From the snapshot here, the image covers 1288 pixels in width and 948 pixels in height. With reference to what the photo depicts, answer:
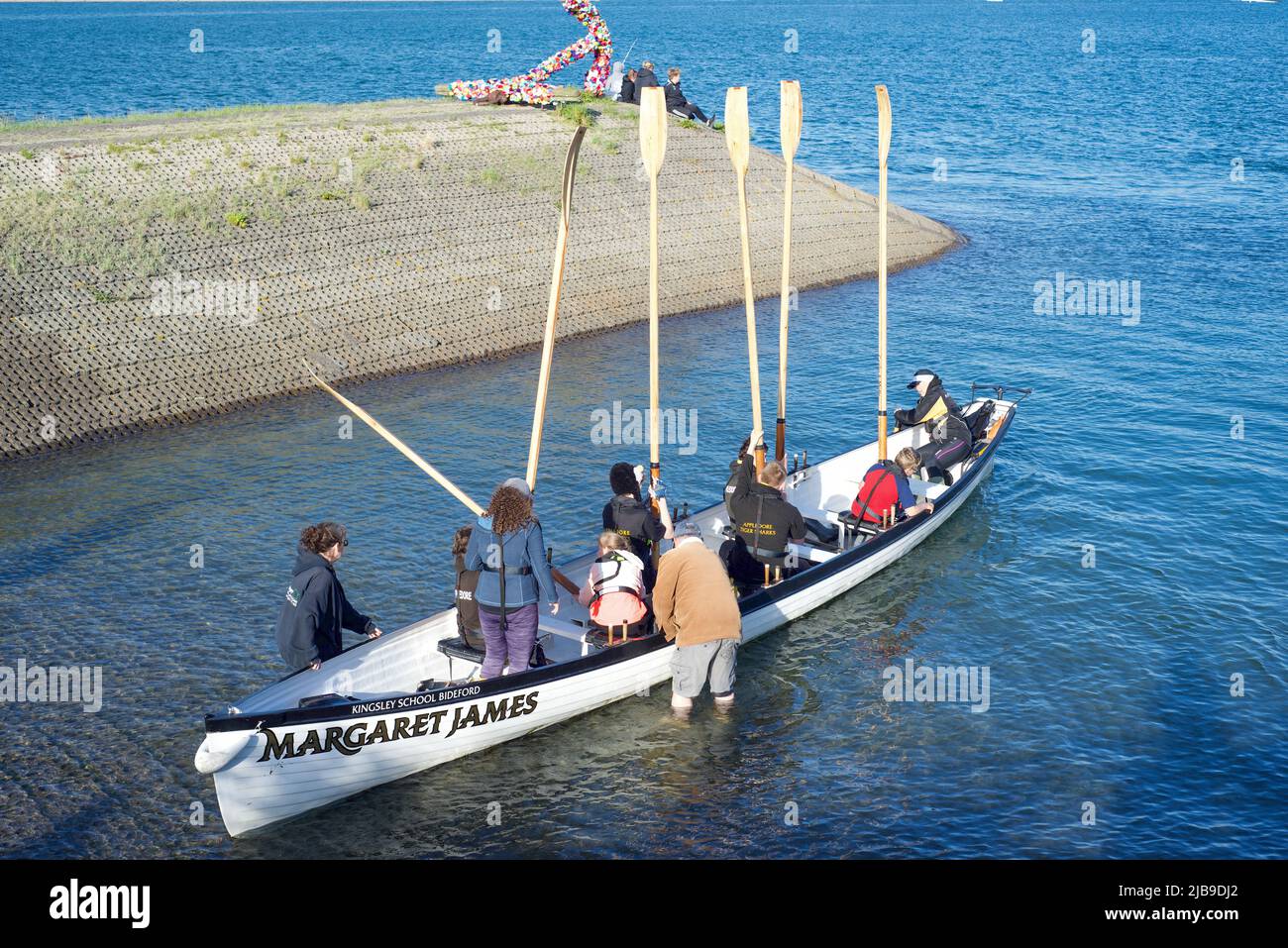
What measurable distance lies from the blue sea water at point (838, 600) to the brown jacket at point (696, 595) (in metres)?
1.29

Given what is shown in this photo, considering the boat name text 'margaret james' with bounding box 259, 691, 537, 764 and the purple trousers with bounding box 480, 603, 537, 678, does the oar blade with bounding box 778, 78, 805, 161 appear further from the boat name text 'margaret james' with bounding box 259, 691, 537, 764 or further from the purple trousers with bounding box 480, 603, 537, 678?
the boat name text 'margaret james' with bounding box 259, 691, 537, 764

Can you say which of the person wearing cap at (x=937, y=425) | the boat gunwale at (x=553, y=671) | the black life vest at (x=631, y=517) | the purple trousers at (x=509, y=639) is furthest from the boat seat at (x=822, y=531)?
the purple trousers at (x=509, y=639)

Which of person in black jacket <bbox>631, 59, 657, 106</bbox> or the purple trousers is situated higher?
person in black jacket <bbox>631, 59, 657, 106</bbox>

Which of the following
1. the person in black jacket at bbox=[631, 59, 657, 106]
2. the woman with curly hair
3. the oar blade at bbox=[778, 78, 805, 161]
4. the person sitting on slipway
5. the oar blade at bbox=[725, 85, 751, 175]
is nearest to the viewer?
the woman with curly hair

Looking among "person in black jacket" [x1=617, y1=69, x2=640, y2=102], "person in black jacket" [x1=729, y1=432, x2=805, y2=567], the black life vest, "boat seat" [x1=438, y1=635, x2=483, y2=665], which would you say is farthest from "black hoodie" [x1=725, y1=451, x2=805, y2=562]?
"person in black jacket" [x1=617, y1=69, x2=640, y2=102]

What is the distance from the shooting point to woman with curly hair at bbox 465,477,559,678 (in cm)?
1266

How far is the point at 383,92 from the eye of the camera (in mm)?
76938

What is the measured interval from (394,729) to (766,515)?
576cm

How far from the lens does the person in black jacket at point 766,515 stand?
15.8m

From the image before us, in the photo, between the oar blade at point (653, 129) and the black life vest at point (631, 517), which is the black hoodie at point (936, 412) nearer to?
the oar blade at point (653, 129)

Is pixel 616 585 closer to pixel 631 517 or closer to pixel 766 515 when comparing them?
pixel 631 517

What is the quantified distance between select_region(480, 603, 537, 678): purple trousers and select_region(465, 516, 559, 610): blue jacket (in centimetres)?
16

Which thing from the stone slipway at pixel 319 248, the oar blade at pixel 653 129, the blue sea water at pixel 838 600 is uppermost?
the oar blade at pixel 653 129

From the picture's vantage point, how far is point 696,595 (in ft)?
45.0
